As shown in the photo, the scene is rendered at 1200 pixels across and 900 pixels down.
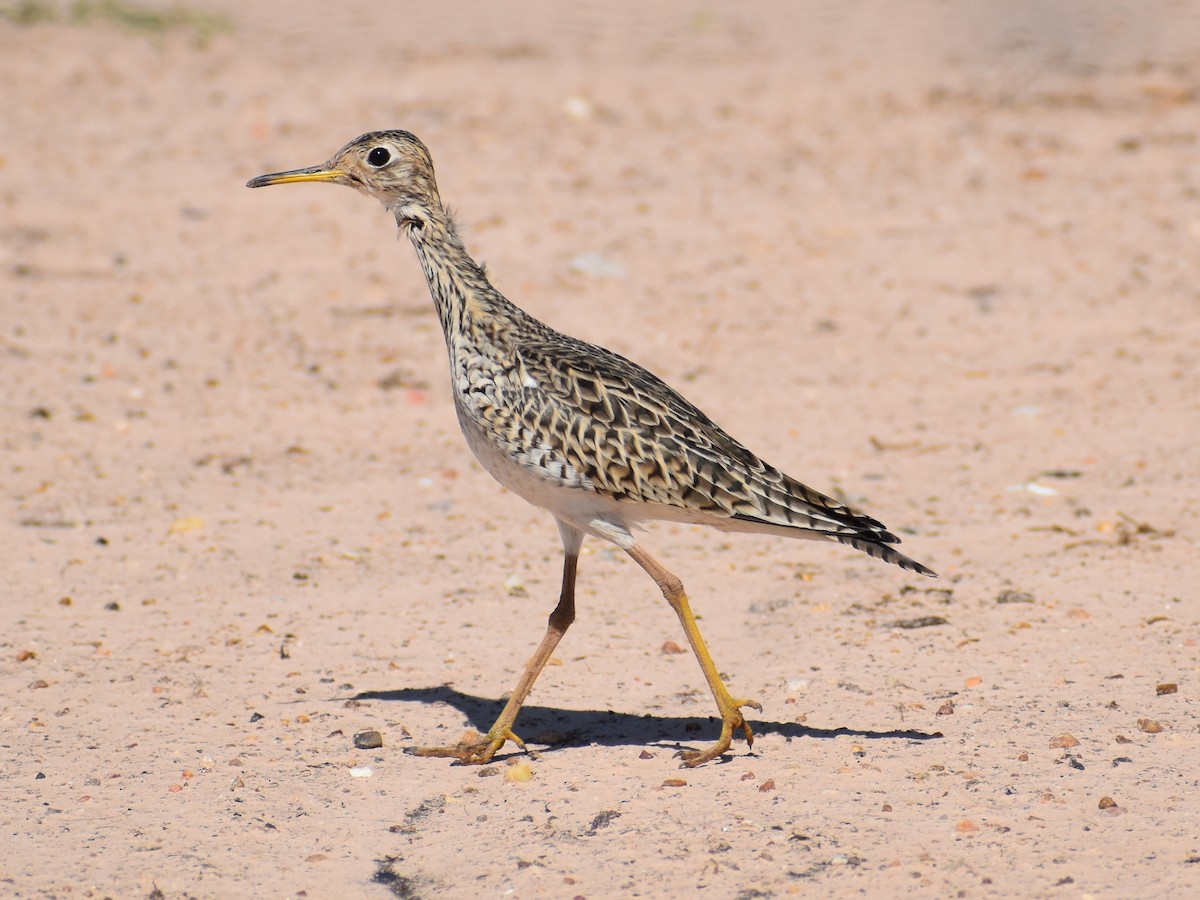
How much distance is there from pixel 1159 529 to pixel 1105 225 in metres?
5.21

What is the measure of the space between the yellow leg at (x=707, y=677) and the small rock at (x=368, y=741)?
1265 mm

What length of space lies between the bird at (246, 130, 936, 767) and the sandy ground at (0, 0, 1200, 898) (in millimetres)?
566

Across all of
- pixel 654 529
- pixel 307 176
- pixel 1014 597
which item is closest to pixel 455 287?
pixel 307 176

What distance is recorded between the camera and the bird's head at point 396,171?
267 inches

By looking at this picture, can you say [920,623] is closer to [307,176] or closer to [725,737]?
[725,737]

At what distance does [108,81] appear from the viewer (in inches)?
611

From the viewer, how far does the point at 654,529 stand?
888 cm

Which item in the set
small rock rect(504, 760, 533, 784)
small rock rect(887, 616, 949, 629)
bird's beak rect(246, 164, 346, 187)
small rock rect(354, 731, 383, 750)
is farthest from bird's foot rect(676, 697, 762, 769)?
bird's beak rect(246, 164, 346, 187)

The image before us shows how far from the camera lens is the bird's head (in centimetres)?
679

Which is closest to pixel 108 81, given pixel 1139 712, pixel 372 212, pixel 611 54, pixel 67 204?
pixel 67 204

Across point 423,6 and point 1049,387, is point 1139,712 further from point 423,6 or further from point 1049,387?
point 423,6

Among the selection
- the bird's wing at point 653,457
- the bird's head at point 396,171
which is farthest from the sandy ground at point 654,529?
the bird's head at point 396,171

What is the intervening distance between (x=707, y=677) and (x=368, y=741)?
4.71 ft

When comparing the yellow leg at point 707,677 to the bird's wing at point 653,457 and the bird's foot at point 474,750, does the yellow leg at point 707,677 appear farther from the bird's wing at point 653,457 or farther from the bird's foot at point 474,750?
the bird's foot at point 474,750
